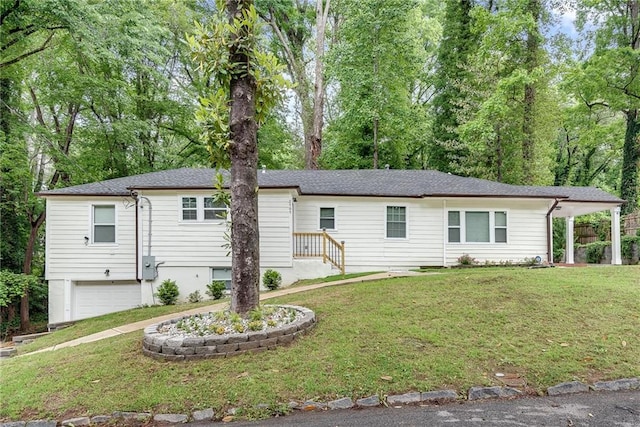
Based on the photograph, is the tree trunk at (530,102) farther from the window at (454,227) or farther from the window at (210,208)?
the window at (210,208)

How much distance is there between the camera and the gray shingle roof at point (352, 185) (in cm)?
1129

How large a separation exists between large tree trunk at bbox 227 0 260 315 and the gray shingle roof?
523cm

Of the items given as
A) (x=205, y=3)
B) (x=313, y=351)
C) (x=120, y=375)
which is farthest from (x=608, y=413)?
(x=205, y=3)

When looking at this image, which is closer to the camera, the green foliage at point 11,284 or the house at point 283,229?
the green foliage at point 11,284

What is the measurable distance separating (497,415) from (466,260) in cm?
941

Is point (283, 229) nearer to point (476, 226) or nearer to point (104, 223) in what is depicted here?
point (104, 223)

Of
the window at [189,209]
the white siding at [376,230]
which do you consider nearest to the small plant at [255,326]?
the window at [189,209]

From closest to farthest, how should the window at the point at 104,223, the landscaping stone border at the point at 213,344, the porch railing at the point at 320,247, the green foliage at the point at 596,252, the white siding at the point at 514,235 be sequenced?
1. the landscaping stone border at the point at 213,344
2. the window at the point at 104,223
3. the porch railing at the point at 320,247
4. the white siding at the point at 514,235
5. the green foliage at the point at 596,252

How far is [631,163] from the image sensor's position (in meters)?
17.2

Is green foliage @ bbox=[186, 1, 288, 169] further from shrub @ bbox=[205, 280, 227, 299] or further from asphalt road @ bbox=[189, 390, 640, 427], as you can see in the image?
shrub @ bbox=[205, 280, 227, 299]

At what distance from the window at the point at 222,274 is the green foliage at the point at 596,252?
638 inches

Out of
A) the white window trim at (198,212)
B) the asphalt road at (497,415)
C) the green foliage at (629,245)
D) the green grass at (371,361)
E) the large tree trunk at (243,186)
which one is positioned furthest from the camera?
the green foliage at (629,245)

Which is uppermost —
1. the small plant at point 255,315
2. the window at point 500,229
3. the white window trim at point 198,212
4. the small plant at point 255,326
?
the white window trim at point 198,212

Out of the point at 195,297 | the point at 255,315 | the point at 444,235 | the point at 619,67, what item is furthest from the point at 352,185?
the point at 619,67
